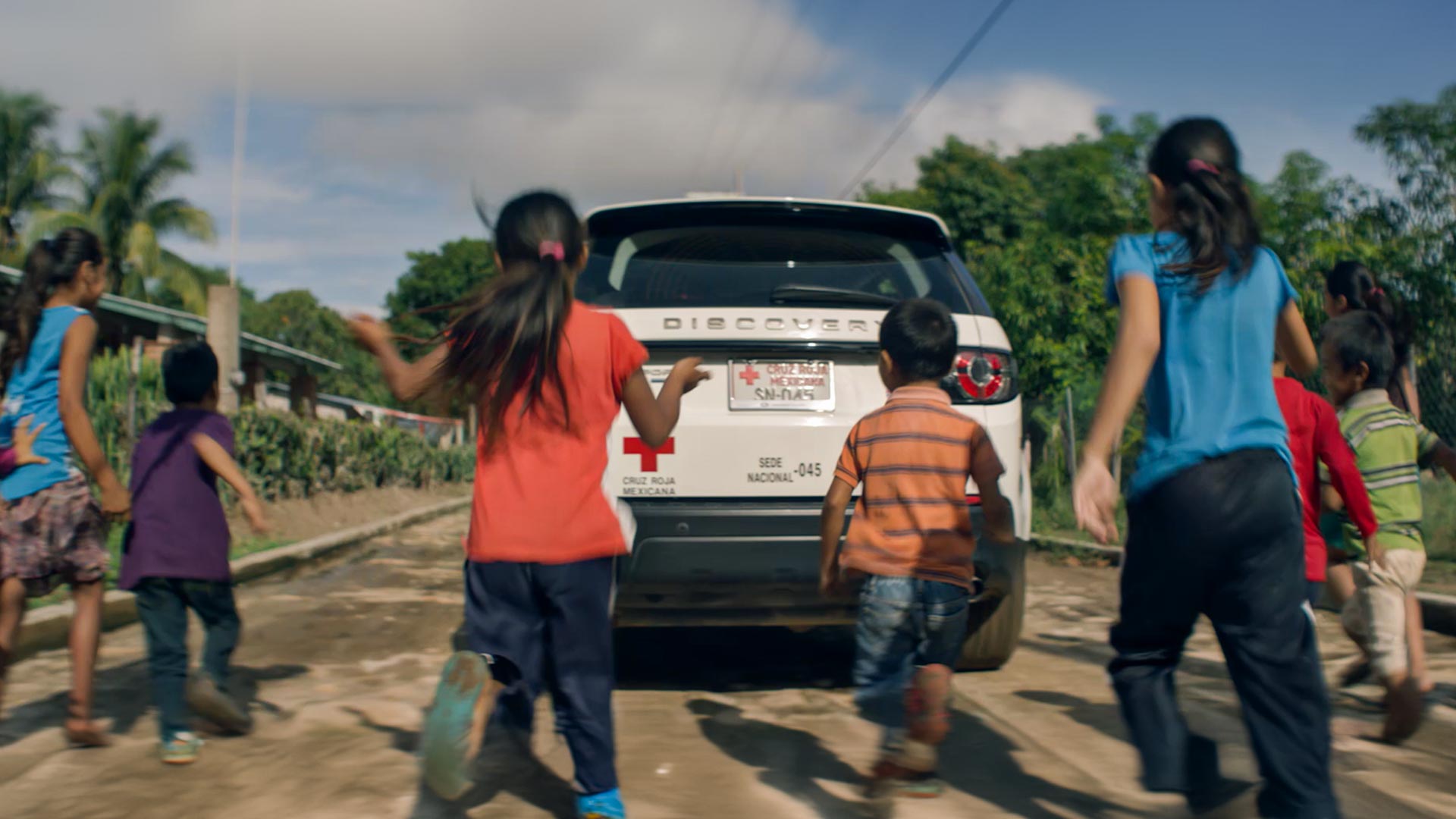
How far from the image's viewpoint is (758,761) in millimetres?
3594

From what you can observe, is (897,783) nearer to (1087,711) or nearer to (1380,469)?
(1087,711)

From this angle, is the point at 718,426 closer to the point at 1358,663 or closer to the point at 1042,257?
the point at 1358,663

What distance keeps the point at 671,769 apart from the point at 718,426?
3.70 feet

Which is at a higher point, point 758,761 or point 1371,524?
point 1371,524

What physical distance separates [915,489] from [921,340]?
44 cm

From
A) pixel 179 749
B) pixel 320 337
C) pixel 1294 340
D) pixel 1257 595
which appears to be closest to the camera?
pixel 1257 595

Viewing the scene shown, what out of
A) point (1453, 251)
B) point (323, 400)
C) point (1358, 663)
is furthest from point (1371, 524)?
point (323, 400)

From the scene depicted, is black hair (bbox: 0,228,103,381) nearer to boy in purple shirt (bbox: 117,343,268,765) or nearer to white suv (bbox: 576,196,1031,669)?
boy in purple shirt (bbox: 117,343,268,765)

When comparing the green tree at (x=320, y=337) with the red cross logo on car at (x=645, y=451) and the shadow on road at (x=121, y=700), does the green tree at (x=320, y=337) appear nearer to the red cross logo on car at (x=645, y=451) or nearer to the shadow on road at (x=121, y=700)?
the shadow on road at (x=121, y=700)

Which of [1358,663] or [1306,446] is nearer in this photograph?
[1306,446]

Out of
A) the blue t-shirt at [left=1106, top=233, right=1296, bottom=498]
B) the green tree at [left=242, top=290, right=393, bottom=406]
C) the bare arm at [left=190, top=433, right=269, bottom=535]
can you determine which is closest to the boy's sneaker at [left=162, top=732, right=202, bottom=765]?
the bare arm at [left=190, top=433, right=269, bottom=535]

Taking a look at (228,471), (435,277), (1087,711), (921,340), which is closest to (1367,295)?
(1087,711)

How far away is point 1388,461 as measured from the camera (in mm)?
4000

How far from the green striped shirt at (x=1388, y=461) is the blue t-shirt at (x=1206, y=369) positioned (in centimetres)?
183
